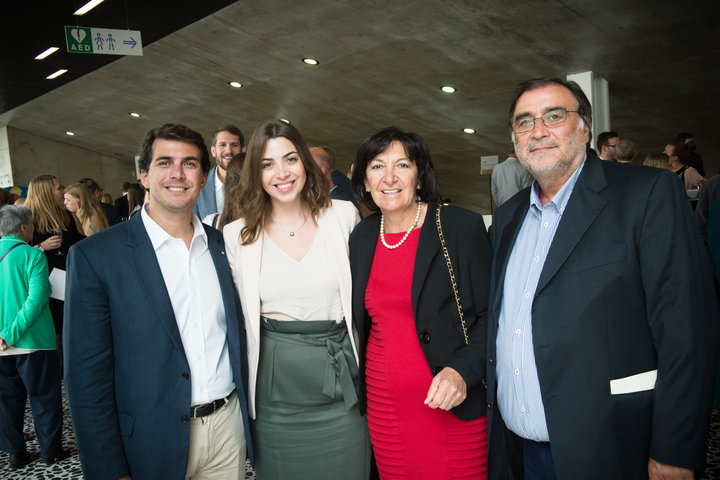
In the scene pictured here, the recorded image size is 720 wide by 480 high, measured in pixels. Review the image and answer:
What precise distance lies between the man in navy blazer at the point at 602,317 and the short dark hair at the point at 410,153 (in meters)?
0.51

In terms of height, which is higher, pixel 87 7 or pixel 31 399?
pixel 87 7

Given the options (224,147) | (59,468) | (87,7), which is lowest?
(59,468)

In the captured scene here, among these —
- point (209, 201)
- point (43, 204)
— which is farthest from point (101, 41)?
point (209, 201)

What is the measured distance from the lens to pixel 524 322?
163 centimetres

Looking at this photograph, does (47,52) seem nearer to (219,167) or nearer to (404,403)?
(219,167)

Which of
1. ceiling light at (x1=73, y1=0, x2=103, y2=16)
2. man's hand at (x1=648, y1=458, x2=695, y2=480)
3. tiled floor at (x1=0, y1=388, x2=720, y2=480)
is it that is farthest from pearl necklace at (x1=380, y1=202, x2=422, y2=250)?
ceiling light at (x1=73, y1=0, x2=103, y2=16)

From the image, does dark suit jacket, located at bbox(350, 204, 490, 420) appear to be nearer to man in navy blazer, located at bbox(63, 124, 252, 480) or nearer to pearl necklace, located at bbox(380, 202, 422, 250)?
pearl necklace, located at bbox(380, 202, 422, 250)

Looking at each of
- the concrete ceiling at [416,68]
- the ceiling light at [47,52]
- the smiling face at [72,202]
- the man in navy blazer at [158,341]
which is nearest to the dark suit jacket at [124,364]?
the man in navy blazer at [158,341]

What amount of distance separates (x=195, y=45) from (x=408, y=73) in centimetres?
403

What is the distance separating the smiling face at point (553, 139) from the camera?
5.40 feet

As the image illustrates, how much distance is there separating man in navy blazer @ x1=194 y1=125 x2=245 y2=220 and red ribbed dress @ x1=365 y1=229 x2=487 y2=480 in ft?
6.47

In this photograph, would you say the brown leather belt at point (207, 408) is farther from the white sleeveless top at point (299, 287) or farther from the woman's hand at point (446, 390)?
the woman's hand at point (446, 390)

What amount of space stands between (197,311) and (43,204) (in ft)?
11.1

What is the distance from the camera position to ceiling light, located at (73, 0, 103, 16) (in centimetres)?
713
